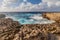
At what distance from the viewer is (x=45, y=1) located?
1.64 meters

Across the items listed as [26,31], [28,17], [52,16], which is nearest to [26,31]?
[26,31]

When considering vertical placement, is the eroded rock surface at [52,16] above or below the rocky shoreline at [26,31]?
above

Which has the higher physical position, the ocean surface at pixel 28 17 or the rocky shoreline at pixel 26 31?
the ocean surface at pixel 28 17

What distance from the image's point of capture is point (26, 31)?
1.56m

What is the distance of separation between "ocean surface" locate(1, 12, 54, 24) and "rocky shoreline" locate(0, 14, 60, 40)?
0.04 m

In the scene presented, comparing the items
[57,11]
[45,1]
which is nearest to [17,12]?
[45,1]

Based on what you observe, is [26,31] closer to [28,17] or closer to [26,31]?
[26,31]

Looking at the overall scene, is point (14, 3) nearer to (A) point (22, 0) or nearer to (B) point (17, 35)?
(A) point (22, 0)

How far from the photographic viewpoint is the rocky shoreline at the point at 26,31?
1.53 metres

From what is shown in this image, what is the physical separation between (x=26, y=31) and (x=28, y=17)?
181mm

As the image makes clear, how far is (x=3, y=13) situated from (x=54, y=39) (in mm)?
694

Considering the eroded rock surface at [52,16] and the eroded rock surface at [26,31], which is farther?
the eroded rock surface at [52,16]

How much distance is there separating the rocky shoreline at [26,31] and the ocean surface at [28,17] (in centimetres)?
4

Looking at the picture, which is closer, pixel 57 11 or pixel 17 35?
pixel 17 35
